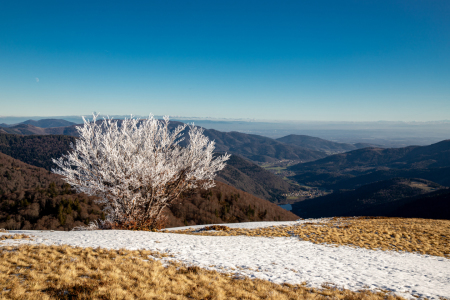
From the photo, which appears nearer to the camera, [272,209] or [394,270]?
[394,270]

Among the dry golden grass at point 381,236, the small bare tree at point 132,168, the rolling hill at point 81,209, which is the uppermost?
the small bare tree at point 132,168

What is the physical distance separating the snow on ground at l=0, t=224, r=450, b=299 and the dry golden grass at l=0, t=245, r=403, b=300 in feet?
3.60

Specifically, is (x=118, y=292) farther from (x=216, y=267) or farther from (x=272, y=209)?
(x=272, y=209)

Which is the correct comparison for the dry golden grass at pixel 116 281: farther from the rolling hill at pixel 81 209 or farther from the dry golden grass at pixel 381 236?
the rolling hill at pixel 81 209

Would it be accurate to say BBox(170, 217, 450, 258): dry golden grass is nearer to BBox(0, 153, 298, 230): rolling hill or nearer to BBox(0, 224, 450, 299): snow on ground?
BBox(0, 224, 450, 299): snow on ground

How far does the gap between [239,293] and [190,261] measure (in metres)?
3.93

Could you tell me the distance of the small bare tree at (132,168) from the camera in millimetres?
15477

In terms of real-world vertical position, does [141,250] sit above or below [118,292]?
below

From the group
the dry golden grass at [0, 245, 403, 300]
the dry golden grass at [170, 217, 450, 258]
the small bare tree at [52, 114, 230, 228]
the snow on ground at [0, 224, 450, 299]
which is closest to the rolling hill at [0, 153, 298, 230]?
the small bare tree at [52, 114, 230, 228]

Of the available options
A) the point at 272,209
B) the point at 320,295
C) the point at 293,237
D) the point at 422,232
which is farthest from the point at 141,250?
the point at 272,209

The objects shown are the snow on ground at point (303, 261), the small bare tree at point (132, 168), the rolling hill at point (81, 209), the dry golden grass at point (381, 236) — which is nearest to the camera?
the snow on ground at point (303, 261)

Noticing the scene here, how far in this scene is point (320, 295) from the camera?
26.6 ft

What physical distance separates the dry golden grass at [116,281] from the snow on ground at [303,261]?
3.60 feet

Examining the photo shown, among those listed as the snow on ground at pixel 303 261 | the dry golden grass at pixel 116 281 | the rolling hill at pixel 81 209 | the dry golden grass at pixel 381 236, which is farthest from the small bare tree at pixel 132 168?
the rolling hill at pixel 81 209
